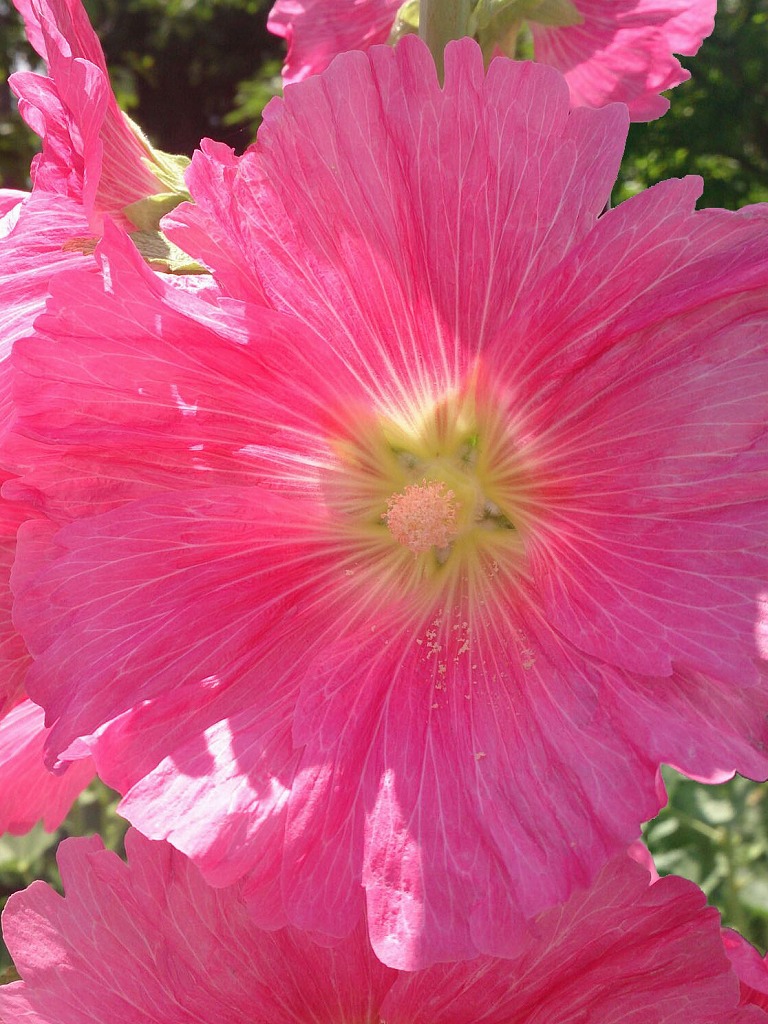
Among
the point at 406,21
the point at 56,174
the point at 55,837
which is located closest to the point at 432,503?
the point at 56,174

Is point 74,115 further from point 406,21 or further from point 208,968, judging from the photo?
point 208,968

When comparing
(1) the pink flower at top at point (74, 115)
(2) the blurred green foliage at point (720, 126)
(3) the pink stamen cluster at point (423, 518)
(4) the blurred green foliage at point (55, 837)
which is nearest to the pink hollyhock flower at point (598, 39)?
(2) the blurred green foliage at point (720, 126)

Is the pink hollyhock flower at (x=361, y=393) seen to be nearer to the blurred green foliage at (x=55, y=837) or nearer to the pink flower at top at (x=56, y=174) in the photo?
the pink flower at top at (x=56, y=174)

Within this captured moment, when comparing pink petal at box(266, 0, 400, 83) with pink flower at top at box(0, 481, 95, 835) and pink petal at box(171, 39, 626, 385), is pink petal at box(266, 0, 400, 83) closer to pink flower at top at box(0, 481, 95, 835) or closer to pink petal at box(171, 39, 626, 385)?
pink petal at box(171, 39, 626, 385)

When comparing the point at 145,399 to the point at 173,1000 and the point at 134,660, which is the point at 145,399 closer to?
the point at 134,660

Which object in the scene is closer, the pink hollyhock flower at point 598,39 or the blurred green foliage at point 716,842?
the pink hollyhock flower at point 598,39

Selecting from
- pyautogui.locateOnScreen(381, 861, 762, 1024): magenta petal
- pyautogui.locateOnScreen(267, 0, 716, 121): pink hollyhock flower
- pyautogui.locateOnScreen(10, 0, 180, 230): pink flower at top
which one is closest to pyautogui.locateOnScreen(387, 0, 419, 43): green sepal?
pyautogui.locateOnScreen(267, 0, 716, 121): pink hollyhock flower
